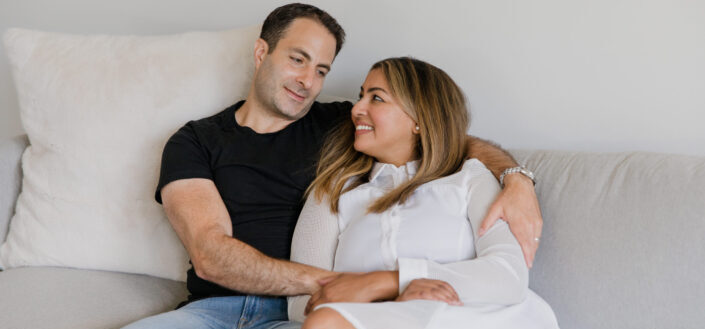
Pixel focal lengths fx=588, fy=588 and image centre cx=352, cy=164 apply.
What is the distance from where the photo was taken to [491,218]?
3.86ft

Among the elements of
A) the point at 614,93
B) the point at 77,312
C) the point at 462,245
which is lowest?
the point at 77,312

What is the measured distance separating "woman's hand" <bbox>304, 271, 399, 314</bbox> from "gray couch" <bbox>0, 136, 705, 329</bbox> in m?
0.36

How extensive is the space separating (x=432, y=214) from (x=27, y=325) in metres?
0.94

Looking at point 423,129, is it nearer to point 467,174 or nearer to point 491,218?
point 467,174

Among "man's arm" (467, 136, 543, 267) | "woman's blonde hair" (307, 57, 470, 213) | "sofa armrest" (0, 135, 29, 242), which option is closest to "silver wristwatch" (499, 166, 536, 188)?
"man's arm" (467, 136, 543, 267)

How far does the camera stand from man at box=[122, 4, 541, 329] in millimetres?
1322

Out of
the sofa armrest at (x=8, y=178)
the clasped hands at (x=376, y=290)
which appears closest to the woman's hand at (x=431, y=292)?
the clasped hands at (x=376, y=290)

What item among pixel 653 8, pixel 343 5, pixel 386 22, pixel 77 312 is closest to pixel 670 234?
pixel 653 8

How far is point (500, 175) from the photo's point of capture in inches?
52.0

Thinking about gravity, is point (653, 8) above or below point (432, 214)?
above

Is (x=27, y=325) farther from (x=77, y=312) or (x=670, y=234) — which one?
(x=670, y=234)

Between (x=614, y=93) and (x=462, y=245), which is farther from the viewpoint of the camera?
(x=614, y=93)

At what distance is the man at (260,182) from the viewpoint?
4.34ft

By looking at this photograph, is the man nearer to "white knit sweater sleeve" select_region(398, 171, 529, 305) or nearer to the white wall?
"white knit sweater sleeve" select_region(398, 171, 529, 305)
